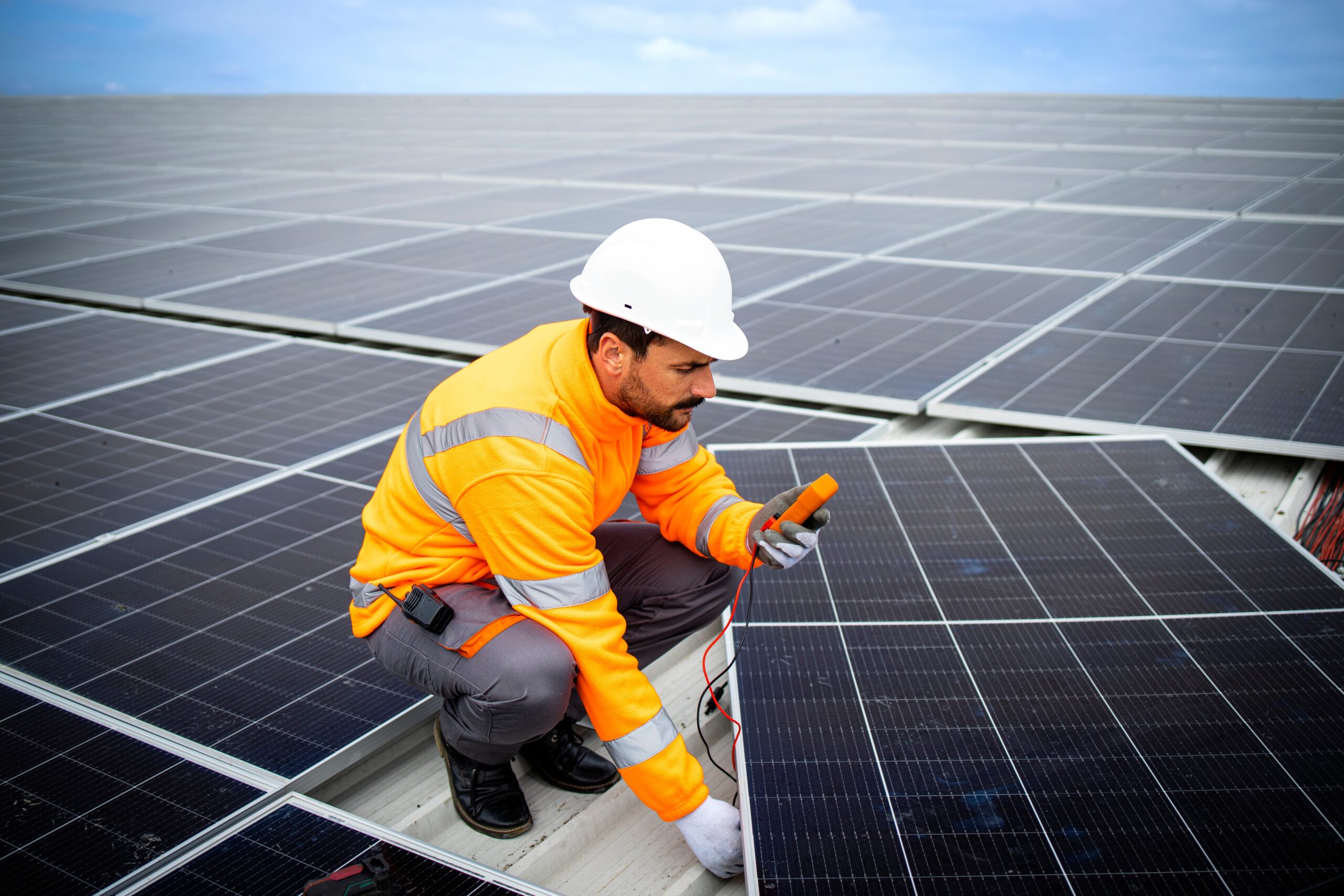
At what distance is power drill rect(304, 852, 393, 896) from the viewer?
8.30 feet

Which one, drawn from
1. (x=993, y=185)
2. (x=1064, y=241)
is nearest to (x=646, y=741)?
(x=1064, y=241)

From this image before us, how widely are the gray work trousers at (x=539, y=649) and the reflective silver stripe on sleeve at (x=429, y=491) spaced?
8.5 inches

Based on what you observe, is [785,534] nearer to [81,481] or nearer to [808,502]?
[808,502]

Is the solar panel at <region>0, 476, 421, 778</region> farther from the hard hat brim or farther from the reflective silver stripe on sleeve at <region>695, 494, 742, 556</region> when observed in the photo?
the hard hat brim

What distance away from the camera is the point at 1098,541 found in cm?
425

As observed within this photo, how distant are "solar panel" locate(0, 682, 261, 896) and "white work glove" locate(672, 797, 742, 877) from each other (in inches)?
49.4

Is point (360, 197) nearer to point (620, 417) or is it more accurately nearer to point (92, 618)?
point (92, 618)

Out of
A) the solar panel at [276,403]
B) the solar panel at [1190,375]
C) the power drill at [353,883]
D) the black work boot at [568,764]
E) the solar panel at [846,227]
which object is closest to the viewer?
the power drill at [353,883]

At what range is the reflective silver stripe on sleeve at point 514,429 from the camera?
9.18ft

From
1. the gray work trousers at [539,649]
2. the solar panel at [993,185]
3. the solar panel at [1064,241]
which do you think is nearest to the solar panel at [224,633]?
the gray work trousers at [539,649]

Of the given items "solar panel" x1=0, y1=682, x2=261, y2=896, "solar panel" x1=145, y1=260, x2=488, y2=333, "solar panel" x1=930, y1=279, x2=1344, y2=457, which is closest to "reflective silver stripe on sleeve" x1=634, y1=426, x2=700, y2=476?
"solar panel" x1=0, y1=682, x2=261, y2=896

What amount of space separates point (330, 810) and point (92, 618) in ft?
5.55

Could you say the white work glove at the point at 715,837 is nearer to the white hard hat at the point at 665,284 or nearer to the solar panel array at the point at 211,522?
the solar panel array at the point at 211,522

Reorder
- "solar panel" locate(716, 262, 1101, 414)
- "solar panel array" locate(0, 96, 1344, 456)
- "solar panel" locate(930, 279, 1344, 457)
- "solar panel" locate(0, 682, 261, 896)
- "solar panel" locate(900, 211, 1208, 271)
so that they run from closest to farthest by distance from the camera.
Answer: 1. "solar panel" locate(0, 682, 261, 896)
2. "solar panel" locate(930, 279, 1344, 457)
3. "solar panel" locate(716, 262, 1101, 414)
4. "solar panel array" locate(0, 96, 1344, 456)
5. "solar panel" locate(900, 211, 1208, 271)
